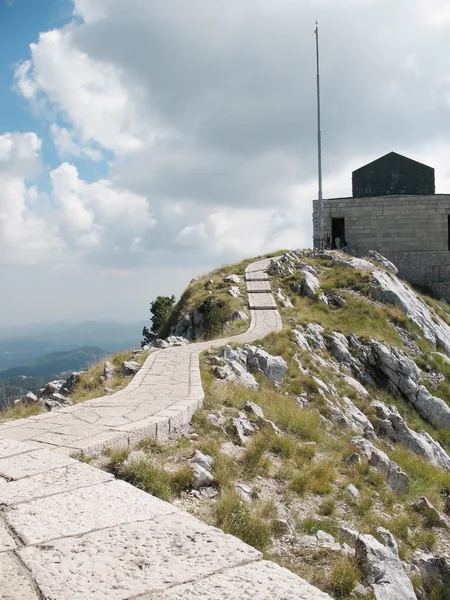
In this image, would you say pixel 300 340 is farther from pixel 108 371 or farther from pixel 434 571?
pixel 434 571

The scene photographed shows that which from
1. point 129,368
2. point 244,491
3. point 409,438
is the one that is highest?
point 129,368

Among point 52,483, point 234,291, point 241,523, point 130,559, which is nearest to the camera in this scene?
point 130,559

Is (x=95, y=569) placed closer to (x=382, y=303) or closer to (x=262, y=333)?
(x=262, y=333)

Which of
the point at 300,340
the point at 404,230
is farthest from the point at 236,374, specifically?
the point at 404,230

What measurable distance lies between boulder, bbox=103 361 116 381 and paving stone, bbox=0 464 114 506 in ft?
20.4

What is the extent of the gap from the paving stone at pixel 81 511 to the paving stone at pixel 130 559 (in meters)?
0.15

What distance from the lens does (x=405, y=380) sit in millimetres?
15711

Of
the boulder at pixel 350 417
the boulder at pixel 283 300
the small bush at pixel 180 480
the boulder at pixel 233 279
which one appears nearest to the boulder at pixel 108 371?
the boulder at pixel 350 417

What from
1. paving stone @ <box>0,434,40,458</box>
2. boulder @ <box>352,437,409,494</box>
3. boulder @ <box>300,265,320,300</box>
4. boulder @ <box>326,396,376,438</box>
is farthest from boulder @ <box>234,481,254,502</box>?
boulder @ <box>300,265,320,300</box>

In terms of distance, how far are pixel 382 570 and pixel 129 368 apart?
24.6ft

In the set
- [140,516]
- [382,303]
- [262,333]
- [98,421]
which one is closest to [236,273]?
[382,303]

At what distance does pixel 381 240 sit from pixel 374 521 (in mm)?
25580

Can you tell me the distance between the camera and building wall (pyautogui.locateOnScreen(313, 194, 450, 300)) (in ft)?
99.7

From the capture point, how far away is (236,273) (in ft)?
82.3
